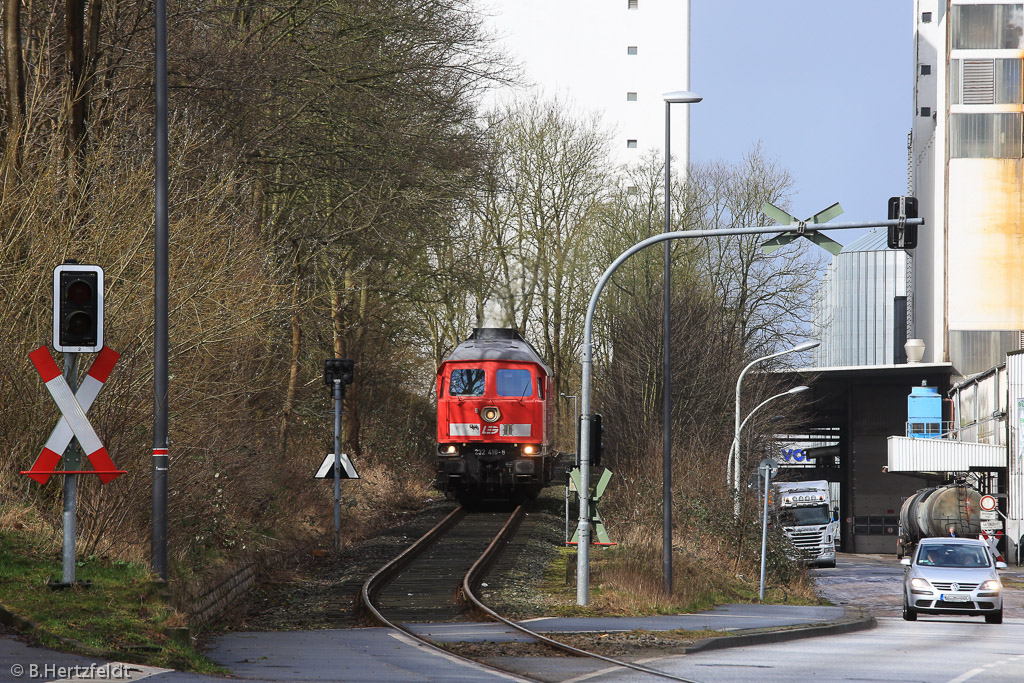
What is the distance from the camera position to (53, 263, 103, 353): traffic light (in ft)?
38.7

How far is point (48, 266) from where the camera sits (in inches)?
584

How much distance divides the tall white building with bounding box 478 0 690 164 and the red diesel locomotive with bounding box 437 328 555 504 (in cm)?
4105

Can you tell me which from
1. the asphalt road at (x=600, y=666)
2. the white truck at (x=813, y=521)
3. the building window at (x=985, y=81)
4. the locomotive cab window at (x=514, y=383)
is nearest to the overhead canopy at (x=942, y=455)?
the white truck at (x=813, y=521)

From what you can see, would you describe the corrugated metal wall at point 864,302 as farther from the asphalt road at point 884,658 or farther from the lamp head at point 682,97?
the lamp head at point 682,97

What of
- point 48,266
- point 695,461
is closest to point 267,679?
point 48,266

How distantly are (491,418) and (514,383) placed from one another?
994 mm

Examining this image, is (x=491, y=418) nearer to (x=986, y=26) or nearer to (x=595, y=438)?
(x=595, y=438)

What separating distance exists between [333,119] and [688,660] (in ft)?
50.1

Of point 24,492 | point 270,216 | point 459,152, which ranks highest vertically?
point 459,152

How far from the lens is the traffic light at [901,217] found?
50.2 ft

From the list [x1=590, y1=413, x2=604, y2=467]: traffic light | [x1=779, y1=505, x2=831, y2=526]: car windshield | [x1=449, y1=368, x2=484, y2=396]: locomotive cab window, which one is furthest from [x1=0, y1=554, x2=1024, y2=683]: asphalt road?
[x1=779, y1=505, x2=831, y2=526]: car windshield

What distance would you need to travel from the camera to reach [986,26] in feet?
225

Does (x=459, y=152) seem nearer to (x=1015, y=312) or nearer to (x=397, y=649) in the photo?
(x=397, y=649)

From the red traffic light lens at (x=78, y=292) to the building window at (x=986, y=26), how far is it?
65.2 meters
